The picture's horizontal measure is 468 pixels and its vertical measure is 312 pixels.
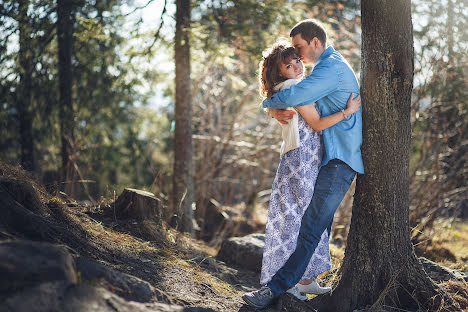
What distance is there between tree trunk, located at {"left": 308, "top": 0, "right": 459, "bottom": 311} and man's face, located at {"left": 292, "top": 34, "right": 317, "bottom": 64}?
1.51 feet

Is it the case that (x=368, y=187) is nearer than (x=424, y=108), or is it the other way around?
(x=368, y=187)

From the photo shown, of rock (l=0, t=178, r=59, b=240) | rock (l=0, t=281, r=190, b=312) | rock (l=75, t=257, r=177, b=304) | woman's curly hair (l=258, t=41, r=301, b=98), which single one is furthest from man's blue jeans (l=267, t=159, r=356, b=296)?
rock (l=0, t=178, r=59, b=240)

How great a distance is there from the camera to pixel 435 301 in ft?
11.8

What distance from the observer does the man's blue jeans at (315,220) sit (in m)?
3.53

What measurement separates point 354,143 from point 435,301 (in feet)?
4.46

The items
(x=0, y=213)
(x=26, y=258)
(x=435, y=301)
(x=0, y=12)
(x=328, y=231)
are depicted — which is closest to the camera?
(x=26, y=258)

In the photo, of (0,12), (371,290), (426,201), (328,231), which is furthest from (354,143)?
(0,12)

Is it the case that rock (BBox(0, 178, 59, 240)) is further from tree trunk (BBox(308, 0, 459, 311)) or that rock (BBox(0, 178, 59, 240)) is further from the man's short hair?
the man's short hair

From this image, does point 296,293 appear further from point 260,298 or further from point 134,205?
point 134,205

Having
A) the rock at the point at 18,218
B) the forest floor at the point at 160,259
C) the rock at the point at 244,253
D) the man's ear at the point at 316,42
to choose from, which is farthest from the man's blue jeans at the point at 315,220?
the rock at the point at 244,253

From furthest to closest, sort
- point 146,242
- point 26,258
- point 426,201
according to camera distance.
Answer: point 426,201
point 146,242
point 26,258

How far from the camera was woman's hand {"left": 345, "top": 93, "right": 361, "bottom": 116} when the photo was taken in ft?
11.6

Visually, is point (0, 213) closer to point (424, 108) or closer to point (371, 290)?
point (371, 290)

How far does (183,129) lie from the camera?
7.02 m
